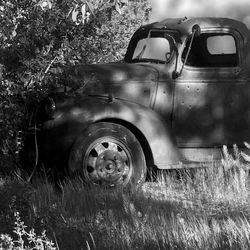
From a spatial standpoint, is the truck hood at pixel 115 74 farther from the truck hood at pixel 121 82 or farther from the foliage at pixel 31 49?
the foliage at pixel 31 49

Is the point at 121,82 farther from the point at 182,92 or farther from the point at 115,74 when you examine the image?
the point at 182,92

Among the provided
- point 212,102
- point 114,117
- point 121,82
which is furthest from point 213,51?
point 114,117

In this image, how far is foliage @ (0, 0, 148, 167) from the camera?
745 centimetres

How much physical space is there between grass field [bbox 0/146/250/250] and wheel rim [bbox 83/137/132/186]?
247 mm

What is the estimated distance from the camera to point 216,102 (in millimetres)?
8484

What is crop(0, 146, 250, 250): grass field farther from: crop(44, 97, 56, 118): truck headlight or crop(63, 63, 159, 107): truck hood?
crop(63, 63, 159, 107): truck hood

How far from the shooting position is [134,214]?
569 cm

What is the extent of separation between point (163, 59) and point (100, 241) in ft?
12.4

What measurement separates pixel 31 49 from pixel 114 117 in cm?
108

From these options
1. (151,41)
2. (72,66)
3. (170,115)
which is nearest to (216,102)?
(170,115)

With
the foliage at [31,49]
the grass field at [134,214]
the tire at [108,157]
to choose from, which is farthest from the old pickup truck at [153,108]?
the grass field at [134,214]

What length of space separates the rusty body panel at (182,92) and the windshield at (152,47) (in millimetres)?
23

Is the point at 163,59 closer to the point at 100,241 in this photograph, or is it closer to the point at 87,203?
the point at 87,203

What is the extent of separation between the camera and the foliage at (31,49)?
24.5 ft
